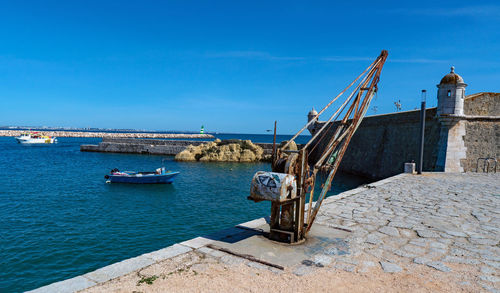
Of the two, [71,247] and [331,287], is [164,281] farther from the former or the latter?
[71,247]

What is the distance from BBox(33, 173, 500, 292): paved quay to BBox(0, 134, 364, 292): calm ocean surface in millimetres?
4532

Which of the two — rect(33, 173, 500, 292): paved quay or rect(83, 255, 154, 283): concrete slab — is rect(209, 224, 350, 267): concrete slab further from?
rect(83, 255, 154, 283): concrete slab

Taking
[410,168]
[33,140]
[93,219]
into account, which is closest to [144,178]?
[93,219]

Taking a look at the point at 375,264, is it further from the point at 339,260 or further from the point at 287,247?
the point at 287,247

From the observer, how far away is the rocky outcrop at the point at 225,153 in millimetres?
37531

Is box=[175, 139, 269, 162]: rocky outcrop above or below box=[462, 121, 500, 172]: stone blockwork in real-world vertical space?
below

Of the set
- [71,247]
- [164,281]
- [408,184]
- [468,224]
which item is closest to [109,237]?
[71,247]

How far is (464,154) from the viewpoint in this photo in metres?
17.3

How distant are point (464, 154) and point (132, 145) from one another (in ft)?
142

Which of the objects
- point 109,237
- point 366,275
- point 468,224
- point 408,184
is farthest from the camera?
point 408,184

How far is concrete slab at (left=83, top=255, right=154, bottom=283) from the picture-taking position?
13.1 ft

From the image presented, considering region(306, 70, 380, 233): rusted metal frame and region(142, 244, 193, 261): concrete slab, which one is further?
region(306, 70, 380, 233): rusted metal frame

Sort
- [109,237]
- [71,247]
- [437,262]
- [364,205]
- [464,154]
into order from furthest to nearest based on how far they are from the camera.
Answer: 1. [464,154]
2. [109,237]
3. [71,247]
4. [364,205]
5. [437,262]

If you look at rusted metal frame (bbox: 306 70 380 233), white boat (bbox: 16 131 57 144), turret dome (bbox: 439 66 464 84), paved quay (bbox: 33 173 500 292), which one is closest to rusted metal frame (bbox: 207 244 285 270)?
paved quay (bbox: 33 173 500 292)
